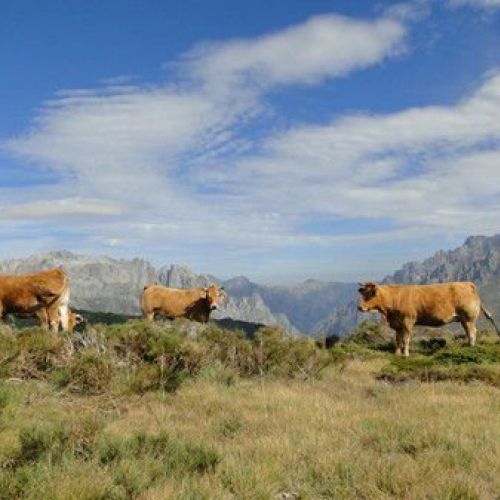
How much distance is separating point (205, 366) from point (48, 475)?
297 inches

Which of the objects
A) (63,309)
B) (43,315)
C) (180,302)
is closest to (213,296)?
(180,302)

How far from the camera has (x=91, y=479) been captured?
562 centimetres

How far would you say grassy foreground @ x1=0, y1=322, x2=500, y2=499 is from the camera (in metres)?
5.97

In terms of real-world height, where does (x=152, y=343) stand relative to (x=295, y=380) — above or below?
above

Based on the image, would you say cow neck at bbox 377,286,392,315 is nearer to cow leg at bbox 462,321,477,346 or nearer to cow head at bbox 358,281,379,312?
cow head at bbox 358,281,379,312

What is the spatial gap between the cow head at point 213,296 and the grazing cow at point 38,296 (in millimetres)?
6761

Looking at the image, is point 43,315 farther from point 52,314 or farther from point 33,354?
point 33,354

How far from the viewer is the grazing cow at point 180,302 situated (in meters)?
26.2

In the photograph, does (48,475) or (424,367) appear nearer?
(48,475)

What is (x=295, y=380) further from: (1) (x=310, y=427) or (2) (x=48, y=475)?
(2) (x=48, y=475)

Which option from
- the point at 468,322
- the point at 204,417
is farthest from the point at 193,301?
the point at 204,417

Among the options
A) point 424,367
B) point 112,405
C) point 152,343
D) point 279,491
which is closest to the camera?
point 279,491

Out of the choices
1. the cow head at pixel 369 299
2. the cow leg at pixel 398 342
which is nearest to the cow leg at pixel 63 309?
the cow head at pixel 369 299

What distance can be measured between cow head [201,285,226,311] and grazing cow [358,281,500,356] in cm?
644
